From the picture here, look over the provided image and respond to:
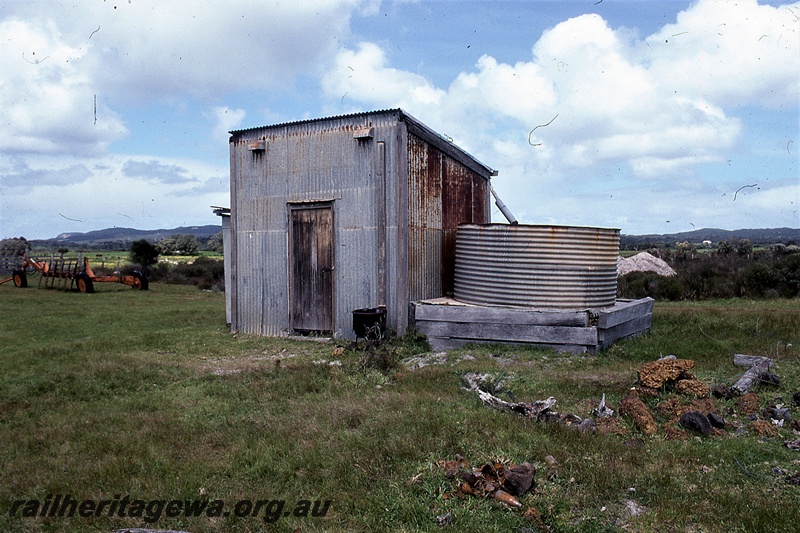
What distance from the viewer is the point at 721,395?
605 cm

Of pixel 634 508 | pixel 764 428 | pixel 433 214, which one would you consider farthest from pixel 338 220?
pixel 634 508

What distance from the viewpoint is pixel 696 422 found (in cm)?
514

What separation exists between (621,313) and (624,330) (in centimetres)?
45

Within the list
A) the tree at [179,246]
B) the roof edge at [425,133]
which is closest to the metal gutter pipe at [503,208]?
the roof edge at [425,133]

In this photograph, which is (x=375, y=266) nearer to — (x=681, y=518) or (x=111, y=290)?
(x=681, y=518)

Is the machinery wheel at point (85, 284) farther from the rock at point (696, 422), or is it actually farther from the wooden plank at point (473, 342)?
the rock at point (696, 422)

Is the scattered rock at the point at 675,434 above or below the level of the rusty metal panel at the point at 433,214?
below

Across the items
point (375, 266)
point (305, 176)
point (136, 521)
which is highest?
point (305, 176)

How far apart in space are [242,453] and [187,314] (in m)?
12.0

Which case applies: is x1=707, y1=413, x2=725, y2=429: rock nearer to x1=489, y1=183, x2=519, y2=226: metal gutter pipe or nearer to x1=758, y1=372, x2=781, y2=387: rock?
x1=758, y1=372, x2=781, y2=387: rock

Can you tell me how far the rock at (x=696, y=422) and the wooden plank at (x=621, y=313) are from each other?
399 centimetres

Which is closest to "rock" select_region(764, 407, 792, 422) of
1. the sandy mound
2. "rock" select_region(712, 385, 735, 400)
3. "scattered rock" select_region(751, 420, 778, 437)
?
"scattered rock" select_region(751, 420, 778, 437)

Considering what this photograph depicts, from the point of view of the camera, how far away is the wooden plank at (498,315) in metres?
9.27

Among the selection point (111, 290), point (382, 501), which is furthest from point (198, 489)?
point (111, 290)
